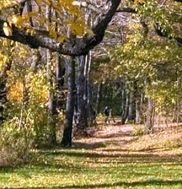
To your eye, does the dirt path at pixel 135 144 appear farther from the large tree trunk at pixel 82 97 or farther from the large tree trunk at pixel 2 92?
the large tree trunk at pixel 2 92

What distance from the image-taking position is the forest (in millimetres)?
10711

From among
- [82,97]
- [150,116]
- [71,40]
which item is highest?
[71,40]

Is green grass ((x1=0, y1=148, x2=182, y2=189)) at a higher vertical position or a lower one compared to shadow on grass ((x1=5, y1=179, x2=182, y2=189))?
lower

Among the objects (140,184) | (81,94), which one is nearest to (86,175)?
(140,184)

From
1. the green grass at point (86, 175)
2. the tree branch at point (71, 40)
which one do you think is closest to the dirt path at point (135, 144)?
the green grass at point (86, 175)

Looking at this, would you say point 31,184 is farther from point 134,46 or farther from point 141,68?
point 141,68

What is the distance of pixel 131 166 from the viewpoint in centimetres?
2139

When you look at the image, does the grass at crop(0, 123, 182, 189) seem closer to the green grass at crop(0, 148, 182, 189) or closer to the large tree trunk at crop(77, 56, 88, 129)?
the green grass at crop(0, 148, 182, 189)

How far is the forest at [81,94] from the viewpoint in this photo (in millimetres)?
10711

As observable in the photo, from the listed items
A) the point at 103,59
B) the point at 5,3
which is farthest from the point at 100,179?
the point at 103,59

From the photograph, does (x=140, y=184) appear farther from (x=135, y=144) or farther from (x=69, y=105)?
(x=135, y=144)

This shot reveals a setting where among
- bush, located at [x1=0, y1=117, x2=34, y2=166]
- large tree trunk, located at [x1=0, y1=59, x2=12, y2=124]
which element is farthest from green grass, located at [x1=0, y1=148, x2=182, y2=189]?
large tree trunk, located at [x1=0, y1=59, x2=12, y2=124]

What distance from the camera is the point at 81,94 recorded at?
44.1 meters

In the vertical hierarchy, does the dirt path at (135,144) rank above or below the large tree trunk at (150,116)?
below
